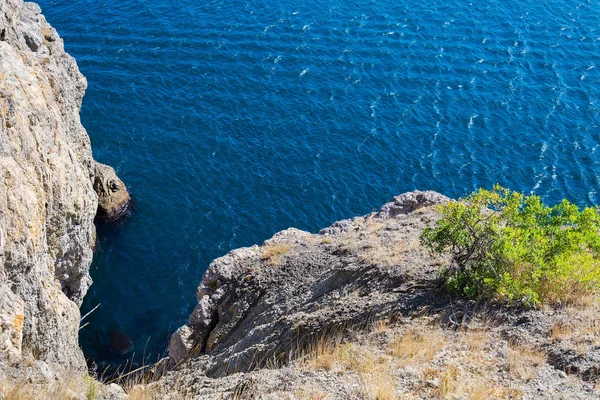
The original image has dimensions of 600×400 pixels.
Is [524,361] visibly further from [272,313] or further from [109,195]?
[109,195]

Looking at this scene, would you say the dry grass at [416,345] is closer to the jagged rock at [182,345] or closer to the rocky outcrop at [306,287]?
the rocky outcrop at [306,287]

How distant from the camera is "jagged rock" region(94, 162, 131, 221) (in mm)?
56684

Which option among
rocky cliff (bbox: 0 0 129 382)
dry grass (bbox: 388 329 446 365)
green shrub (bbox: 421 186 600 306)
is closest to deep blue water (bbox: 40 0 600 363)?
rocky cliff (bbox: 0 0 129 382)

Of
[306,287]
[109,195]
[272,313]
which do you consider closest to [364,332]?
[272,313]

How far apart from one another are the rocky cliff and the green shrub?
16.5 meters

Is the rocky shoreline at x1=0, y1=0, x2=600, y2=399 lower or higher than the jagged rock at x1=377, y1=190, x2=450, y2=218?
higher

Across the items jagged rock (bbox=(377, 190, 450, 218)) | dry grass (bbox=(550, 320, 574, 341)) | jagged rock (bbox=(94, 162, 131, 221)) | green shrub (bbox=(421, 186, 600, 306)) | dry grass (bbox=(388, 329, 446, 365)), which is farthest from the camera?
jagged rock (bbox=(94, 162, 131, 221))

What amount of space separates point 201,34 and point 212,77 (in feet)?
33.8

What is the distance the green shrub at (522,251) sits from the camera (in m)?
25.2

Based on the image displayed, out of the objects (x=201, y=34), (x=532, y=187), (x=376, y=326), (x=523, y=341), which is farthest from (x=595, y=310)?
(x=201, y=34)

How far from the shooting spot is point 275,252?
132 feet

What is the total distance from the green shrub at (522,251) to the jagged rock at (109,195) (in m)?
36.3

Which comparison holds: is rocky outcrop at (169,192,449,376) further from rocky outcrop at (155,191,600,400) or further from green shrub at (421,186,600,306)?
green shrub at (421,186,600,306)

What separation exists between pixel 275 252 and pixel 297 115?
3095 centimetres
